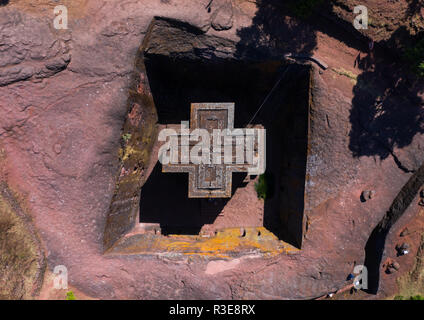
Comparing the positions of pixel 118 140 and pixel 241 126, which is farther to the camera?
pixel 241 126

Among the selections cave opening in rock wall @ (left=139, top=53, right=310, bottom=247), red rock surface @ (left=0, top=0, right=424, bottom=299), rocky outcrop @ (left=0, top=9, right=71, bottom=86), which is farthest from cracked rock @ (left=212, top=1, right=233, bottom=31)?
rocky outcrop @ (left=0, top=9, right=71, bottom=86)

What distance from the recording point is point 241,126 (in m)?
5.00

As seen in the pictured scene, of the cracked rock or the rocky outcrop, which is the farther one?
the cracked rock

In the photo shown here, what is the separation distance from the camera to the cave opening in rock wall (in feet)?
13.5

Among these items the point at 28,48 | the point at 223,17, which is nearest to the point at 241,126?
the point at 223,17

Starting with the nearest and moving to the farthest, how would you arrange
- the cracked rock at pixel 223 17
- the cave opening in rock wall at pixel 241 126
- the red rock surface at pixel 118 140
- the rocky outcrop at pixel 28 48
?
the rocky outcrop at pixel 28 48, the red rock surface at pixel 118 140, the cracked rock at pixel 223 17, the cave opening in rock wall at pixel 241 126

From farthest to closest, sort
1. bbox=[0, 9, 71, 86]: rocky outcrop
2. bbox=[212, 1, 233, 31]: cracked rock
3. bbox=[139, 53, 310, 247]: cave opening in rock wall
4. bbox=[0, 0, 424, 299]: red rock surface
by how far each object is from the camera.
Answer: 1. bbox=[139, 53, 310, 247]: cave opening in rock wall
2. bbox=[212, 1, 233, 31]: cracked rock
3. bbox=[0, 0, 424, 299]: red rock surface
4. bbox=[0, 9, 71, 86]: rocky outcrop

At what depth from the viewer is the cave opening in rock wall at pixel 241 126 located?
162 inches

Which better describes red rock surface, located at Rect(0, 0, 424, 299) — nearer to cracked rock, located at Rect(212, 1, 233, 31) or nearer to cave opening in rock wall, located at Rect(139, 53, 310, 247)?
cracked rock, located at Rect(212, 1, 233, 31)

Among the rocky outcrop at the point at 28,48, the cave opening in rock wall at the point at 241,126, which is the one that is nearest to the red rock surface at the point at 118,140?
the rocky outcrop at the point at 28,48

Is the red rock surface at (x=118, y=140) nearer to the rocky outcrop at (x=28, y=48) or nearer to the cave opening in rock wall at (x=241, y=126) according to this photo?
the rocky outcrop at (x=28, y=48)

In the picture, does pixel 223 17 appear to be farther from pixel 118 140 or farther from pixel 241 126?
pixel 118 140

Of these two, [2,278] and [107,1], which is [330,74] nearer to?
[107,1]

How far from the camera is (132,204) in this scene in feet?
15.3
